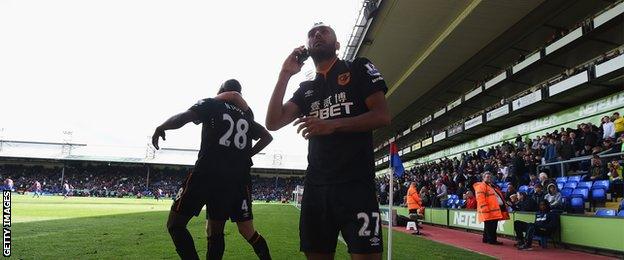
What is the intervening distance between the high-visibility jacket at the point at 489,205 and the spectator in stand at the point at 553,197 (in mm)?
1217

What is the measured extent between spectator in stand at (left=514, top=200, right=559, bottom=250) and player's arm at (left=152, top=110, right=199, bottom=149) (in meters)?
10.0

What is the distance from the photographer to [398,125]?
48.6 metres

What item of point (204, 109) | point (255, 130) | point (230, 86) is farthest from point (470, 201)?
point (204, 109)

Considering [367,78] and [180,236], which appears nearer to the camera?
[367,78]

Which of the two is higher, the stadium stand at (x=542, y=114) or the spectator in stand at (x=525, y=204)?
the stadium stand at (x=542, y=114)

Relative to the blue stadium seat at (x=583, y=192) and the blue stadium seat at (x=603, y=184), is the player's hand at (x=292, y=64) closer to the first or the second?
the blue stadium seat at (x=583, y=192)

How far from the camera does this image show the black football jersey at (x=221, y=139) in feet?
15.1

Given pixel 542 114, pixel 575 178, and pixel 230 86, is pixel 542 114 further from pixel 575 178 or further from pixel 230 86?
pixel 230 86

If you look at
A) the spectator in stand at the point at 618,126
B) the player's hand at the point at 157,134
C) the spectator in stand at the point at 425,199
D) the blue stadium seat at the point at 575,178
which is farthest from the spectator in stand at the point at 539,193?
the player's hand at the point at 157,134

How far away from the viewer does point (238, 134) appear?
15.9 feet

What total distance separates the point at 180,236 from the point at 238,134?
1202mm

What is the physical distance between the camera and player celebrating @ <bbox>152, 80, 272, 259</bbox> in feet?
14.5

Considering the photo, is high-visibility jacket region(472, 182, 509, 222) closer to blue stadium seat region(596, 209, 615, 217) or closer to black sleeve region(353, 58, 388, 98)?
blue stadium seat region(596, 209, 615, 217)

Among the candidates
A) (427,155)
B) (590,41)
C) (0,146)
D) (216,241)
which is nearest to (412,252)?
(216,241)
